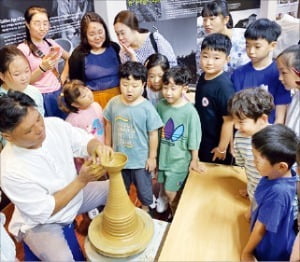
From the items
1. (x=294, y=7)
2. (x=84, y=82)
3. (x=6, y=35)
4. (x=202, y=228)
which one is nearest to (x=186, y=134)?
(x=202, y=228)

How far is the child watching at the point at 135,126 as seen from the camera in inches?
66.6

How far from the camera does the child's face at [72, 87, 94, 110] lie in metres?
1.89

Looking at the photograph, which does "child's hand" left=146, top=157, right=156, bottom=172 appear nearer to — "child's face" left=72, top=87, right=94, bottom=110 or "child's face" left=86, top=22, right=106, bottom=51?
"child's face" left=72, top=87, right=94, bottom=110

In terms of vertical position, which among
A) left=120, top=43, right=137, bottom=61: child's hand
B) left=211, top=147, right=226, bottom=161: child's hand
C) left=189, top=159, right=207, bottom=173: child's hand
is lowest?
left=189, top=159, right=207, bottom=173: child's hand

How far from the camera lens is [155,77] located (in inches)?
70.8

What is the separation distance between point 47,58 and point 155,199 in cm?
117

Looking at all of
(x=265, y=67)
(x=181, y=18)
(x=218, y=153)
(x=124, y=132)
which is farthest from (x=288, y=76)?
(x=181, y=18)

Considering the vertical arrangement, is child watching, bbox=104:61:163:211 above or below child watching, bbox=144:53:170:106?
below

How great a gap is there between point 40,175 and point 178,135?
0.75 meters

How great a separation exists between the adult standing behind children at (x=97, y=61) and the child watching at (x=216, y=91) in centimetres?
64

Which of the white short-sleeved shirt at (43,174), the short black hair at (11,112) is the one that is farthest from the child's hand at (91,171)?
the short black hair at (11,112)

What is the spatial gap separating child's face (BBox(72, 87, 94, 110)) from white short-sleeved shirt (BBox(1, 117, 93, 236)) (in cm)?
32

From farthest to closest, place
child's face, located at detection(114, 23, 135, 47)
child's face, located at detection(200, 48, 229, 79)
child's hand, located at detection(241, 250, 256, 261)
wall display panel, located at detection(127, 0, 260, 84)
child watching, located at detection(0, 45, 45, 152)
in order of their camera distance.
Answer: wall display panel, located at detection(127, 0, 260, 84) < child's face, located at detection(114, 23, 135, 47) < child watching, located at detection(0, 45, 45, 152) < child's face, located at detection(200, 48, 229, 79) < child's hand, located at detection(241, 250, 256, 261)

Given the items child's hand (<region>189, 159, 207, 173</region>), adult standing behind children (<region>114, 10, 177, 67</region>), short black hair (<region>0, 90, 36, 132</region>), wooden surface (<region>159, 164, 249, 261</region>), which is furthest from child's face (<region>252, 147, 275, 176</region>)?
adult standing behind children (<region>114, 10, 177, 67</region>)
